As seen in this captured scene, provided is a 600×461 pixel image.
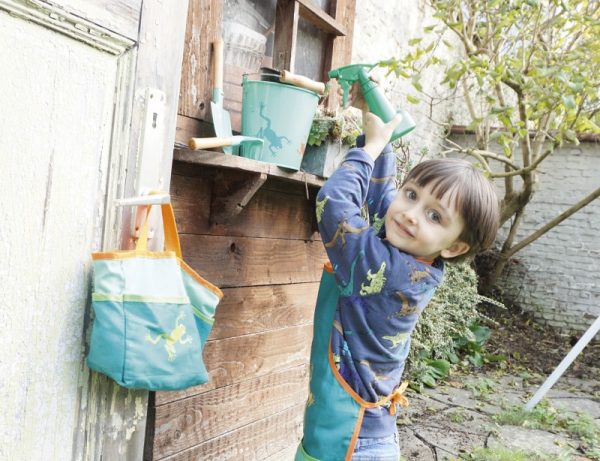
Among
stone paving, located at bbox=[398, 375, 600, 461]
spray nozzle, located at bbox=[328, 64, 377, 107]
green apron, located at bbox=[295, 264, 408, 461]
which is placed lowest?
stone paving, located at bbox=[398, 375, 600, 461]

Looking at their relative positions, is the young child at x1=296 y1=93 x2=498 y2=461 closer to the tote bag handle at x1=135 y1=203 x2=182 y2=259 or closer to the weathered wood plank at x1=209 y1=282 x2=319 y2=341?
the tote bag handle at x1=135 y1=203 x2=182 y2=259

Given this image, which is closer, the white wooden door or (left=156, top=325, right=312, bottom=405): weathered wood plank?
the white wooden door

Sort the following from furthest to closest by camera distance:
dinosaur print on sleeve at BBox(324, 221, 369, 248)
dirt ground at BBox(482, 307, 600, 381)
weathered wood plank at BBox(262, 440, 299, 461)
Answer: dirt ground at BBox(482, 307, 600, 381)
weathered wood plank at BBox(262, 440, 299, 461)
dinosaur print on sleeve at BBox(324, 221, 369, 248)

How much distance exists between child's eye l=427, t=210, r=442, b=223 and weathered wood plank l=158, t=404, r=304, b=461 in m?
1.10

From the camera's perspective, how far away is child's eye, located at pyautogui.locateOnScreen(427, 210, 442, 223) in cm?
136

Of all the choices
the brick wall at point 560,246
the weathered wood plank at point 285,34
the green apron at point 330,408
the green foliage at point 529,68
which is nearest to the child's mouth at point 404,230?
the green apron at point 330,408

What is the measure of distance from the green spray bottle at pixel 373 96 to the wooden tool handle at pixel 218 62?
1.30ft

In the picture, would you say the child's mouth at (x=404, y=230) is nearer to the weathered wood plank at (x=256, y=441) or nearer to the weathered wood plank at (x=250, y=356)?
the weathered wood plank at (x=250, y=356)

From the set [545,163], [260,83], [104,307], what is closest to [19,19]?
[104,307]

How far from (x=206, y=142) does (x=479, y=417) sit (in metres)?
3.34

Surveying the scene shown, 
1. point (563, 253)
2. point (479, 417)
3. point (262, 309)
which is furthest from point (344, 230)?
point (563, 253)

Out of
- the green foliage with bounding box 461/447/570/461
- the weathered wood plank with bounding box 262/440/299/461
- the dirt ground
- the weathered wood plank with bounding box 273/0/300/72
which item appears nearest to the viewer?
the weathered wood plank with bounding box 273/0/300/72

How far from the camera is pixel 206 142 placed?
1.48 m

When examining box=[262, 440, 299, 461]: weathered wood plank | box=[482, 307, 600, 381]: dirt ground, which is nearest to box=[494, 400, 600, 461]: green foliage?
box=[482, 307, 600, 381]: dirt ground
